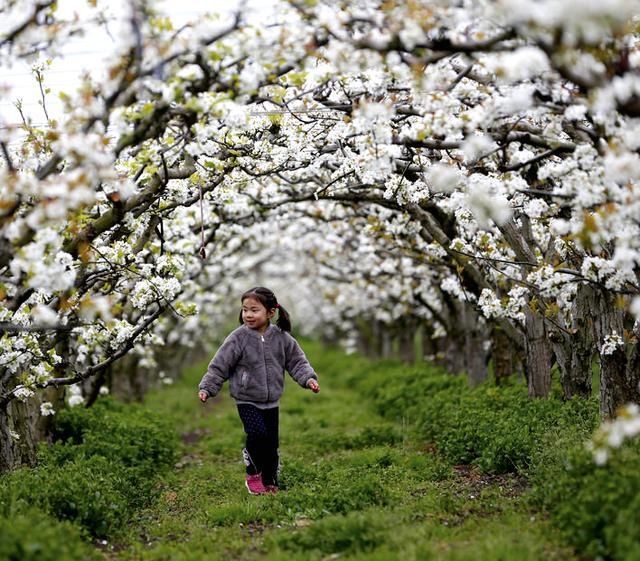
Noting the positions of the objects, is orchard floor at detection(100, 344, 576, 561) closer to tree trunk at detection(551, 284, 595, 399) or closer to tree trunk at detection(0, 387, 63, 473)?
tree trunk at detection(0, 387, 63, 473)

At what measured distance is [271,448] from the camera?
24.8ft

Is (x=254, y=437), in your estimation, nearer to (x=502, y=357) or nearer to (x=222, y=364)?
(x=222, y=364)

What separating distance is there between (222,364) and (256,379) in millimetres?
364

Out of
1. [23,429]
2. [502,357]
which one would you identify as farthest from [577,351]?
[23,429]

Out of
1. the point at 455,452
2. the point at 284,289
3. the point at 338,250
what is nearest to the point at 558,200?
the point at 455,452

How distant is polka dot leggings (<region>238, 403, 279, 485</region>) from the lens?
7.48m

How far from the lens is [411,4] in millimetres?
5012

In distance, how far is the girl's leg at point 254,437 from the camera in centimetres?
747

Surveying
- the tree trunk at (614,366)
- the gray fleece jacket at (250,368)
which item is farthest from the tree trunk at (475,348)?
the gray fleece jacket at (250,368)

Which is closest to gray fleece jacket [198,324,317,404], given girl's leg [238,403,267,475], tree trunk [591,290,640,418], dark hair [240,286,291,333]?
girl's leg [238,403,267,475]

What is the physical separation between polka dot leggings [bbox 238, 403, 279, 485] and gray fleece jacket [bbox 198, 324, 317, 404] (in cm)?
12

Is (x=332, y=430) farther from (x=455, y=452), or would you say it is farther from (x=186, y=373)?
(x=186, y=373)

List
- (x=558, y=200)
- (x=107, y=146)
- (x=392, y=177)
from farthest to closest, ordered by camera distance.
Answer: (x=392, y=177) → (x=558, y=200) → (x=107, y=146)

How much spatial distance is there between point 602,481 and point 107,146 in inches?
166
